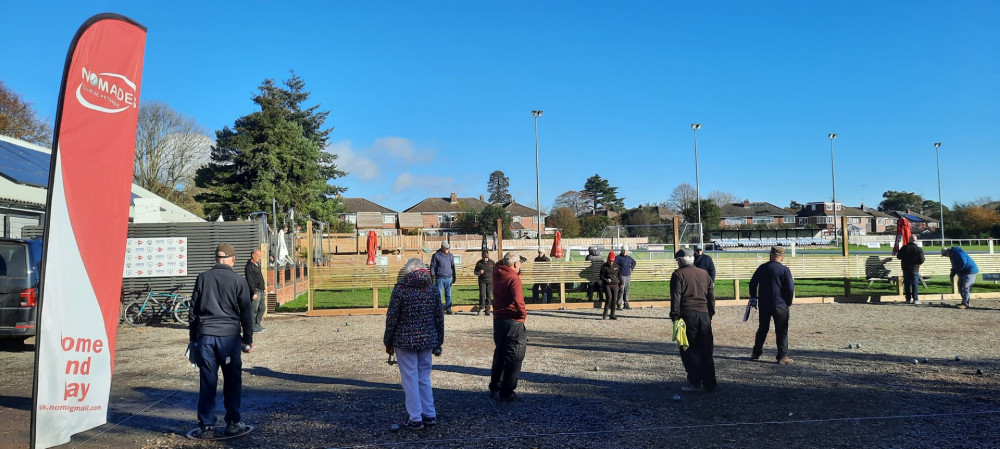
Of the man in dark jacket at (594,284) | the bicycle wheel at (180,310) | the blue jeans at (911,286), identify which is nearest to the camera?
the bicycle wheel at (180,310)

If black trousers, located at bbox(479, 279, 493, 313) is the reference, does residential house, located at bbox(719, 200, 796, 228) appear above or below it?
above

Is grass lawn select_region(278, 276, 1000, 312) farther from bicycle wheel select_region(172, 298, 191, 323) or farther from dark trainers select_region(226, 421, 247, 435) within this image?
dark trainers select_region(226, 421, 247, 435)

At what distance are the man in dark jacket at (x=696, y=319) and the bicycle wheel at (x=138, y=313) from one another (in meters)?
11.5

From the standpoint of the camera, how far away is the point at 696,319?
7.63 metres

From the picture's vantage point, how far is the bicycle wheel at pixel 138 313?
14.0 metres

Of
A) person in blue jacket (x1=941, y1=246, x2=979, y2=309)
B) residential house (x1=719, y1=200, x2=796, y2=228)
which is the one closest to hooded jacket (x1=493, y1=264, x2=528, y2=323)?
person in blue jacket (x1=941, y1=246, x2=979, y2=309)

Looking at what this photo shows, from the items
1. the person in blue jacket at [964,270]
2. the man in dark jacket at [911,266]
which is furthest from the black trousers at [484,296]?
the person in blue jacket at [964,270]

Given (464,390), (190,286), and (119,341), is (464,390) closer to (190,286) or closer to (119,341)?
(119,341)

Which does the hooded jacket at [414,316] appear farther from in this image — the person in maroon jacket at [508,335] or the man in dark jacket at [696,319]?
the man in dark jacket at [696,319]

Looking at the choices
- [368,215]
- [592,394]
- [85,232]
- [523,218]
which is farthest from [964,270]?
[523,218]

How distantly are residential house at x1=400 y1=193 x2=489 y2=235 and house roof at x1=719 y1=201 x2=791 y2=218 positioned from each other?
128 ft

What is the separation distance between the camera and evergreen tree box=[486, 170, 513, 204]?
11706 cm

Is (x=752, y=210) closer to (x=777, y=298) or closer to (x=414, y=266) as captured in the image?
(x=777, y=298)

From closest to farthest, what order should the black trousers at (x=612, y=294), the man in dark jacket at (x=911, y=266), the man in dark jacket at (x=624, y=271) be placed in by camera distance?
the black trousers at (x=612, y=294) → the man in dark jacket at (x=624, y=271) → the man in dark jacket at (x=911, y=266)
